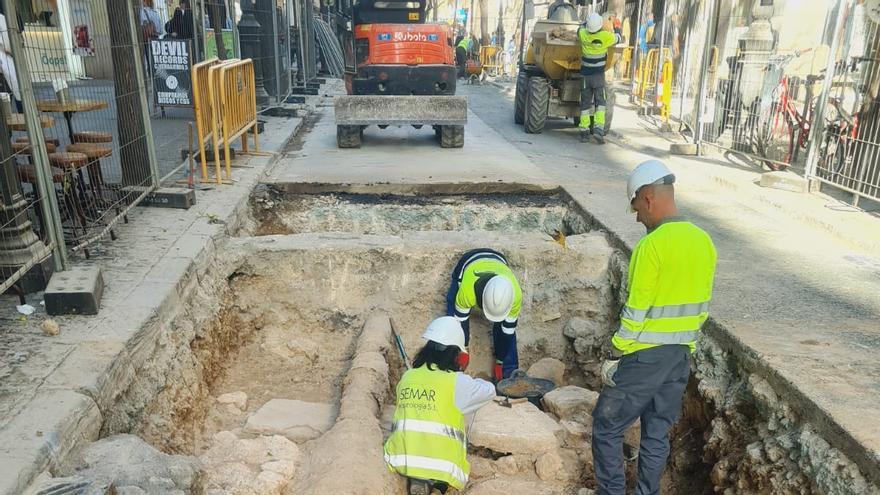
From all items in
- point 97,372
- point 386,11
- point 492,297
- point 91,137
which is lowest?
point 492,297

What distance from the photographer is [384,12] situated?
34.6ft

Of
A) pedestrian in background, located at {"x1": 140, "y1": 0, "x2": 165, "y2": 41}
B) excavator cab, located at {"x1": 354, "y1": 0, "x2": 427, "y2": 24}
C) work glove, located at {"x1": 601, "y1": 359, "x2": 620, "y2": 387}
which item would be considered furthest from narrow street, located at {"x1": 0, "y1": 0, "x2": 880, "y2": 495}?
excavator cab, located at {"x1": 354, "y1": 0, "x2": 427, "y2": 24}

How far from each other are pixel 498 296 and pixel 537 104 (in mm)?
7340

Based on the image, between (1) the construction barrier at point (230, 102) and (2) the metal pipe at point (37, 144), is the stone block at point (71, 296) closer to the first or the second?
(2) the metal pipe at point (37, 144)

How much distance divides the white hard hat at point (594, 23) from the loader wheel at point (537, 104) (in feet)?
4.72

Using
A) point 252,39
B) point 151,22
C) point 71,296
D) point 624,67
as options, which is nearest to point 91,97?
point 71,296

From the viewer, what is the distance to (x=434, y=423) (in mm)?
3291

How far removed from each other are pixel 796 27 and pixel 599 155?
10544 millimetres

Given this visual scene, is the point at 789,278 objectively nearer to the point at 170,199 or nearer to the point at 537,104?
the point at 170,199

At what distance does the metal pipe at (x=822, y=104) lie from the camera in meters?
6.83

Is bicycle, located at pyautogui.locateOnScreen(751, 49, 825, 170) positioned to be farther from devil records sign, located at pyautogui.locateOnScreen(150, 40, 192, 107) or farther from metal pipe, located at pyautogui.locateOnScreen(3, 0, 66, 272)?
metal pipe, located at pyautogui.locateOnScreen(3, 0, 66, 272)

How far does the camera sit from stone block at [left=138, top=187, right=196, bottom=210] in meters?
5.70

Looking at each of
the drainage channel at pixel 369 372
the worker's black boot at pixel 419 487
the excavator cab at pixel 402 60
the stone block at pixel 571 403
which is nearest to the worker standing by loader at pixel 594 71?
the excavator cab at pixel 402 60

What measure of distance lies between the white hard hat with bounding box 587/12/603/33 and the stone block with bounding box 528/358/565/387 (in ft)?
20.8
